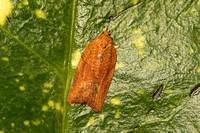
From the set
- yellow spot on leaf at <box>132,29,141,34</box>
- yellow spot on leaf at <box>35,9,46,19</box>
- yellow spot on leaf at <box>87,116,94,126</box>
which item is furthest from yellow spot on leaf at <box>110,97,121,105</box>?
yellow spot on leaf at <box>35,9,46,19</box>

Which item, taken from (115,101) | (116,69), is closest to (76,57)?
(116,69)

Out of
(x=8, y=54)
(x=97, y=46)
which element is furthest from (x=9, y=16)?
(x=97, y=46)

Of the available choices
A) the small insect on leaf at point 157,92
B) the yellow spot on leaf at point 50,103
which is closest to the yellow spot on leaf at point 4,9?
the yellow spot on leaf at point 50,103

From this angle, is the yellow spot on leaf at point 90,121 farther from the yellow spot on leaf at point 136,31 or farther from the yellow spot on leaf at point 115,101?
the yellow spot on leaf at point 136,31

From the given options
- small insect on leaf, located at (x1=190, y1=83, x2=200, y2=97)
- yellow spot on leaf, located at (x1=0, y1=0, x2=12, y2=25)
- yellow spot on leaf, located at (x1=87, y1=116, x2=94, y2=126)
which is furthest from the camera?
yellow spot on leaf, located at (x1=87, y1=116, x2=94, y2=126)

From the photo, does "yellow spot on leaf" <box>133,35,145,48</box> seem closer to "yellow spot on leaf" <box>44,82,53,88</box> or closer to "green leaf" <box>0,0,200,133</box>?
"green leaf" <box>0,0,200,133</box>

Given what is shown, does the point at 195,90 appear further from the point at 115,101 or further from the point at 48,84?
the point at 48,84

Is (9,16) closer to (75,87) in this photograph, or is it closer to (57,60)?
(57,60)
